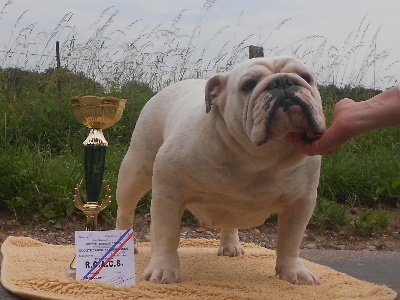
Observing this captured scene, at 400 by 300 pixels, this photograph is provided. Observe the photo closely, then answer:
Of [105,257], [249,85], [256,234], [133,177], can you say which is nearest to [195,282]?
[105,257]

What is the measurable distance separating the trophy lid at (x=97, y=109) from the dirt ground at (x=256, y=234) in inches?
58.8

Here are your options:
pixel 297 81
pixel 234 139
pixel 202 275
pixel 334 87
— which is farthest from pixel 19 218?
pixel 334 87

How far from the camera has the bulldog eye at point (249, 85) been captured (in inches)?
82.0

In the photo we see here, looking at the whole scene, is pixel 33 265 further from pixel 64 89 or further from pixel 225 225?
pixel 64 89

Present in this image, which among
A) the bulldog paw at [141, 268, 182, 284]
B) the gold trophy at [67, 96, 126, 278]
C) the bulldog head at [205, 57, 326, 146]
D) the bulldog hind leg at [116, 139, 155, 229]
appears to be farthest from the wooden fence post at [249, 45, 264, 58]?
the bulldog paw at [141, 268, 182, 284]

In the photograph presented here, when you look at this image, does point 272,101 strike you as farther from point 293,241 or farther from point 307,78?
point 293,241

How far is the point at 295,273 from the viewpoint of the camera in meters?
2.38

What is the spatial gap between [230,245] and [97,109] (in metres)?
0.93

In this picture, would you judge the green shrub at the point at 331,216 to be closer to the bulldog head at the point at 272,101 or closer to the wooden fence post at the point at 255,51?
the wooden fence post at the point at 255,51

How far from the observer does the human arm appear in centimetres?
182

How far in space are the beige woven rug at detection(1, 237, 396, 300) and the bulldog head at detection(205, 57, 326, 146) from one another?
1.73 ft

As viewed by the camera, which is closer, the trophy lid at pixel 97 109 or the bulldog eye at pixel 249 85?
the bulldog eye at pixel 249 85

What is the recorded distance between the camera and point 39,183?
13.5 feet

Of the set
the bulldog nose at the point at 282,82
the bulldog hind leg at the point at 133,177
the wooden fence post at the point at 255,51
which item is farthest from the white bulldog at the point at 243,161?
the wooden fence post at the point at 255,51
